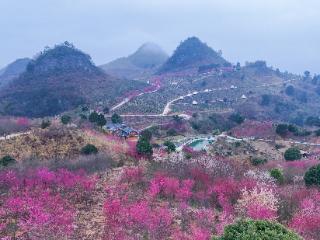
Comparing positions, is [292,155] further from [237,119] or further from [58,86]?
[58,86]

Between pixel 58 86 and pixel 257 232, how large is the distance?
94.3 m

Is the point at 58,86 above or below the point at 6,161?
above

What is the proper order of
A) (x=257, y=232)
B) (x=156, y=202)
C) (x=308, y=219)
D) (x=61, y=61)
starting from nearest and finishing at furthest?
(x=257, y=232)
(x=308, y=219)
(x=156, y=202)
(x=61, y=61)

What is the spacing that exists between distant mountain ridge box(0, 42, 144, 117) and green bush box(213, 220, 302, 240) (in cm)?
8034

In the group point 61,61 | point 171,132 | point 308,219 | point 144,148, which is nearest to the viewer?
point 308,219

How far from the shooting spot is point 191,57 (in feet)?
554

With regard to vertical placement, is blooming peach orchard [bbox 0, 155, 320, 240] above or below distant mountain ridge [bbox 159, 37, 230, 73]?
below

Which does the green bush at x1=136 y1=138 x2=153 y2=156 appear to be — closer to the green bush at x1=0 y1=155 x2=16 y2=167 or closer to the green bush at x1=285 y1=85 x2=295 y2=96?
the green bush at x1=0 y1=155 x2=16 y2=167

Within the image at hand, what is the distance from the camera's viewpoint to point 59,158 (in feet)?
123

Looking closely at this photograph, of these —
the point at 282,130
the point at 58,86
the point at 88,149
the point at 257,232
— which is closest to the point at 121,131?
the point at 88,149

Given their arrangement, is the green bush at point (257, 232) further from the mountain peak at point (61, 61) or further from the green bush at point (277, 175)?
the mountain peak at point (61, 61)

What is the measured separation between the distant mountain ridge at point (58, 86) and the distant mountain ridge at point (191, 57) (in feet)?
144

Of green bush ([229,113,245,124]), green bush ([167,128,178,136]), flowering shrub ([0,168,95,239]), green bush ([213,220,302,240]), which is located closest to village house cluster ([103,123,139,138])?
green bush ([167,128,178,136])

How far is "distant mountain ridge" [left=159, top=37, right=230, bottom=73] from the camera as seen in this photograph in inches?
6479
